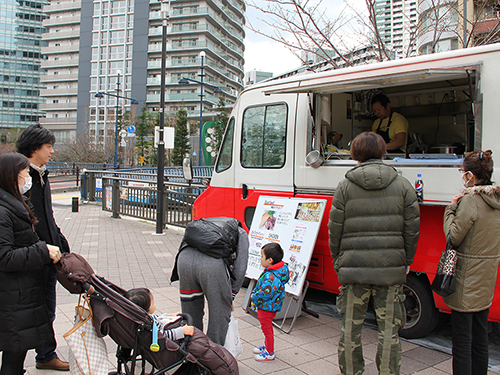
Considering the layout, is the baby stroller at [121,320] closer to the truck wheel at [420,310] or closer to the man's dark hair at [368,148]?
the man's dark hair at [368,148]

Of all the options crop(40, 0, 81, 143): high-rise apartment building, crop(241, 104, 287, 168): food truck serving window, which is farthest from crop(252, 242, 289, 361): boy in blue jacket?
crop(40, 0, 81, 143): high-rise apartment building

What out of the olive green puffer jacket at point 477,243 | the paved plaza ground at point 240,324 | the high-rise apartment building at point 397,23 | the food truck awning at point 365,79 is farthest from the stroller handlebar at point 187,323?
the high-rise apartment building at point 397,23

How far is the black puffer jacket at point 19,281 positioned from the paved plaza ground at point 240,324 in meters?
0.90

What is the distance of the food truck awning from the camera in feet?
12.3

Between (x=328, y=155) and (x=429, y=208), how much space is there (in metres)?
1.42

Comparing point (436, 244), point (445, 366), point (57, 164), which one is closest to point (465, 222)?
point (436, 244)

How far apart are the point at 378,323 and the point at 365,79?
8.23 feet

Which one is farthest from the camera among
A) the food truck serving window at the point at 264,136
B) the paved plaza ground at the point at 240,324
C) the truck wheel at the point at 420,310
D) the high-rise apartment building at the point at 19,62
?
the high-rise apartment building at the point at 19,62

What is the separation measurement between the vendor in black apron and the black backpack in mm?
2750

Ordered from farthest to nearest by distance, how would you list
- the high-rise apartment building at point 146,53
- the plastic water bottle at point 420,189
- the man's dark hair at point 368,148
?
the high-rise apartment building at point 146,53
the plastic water bottle at point 420,189
the man's dark hair at point 368,148

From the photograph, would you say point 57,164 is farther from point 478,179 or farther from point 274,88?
point 478,179

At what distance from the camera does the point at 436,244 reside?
3.98m

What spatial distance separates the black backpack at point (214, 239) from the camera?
2953mm

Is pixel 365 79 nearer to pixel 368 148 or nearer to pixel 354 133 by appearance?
pixel 368 148
